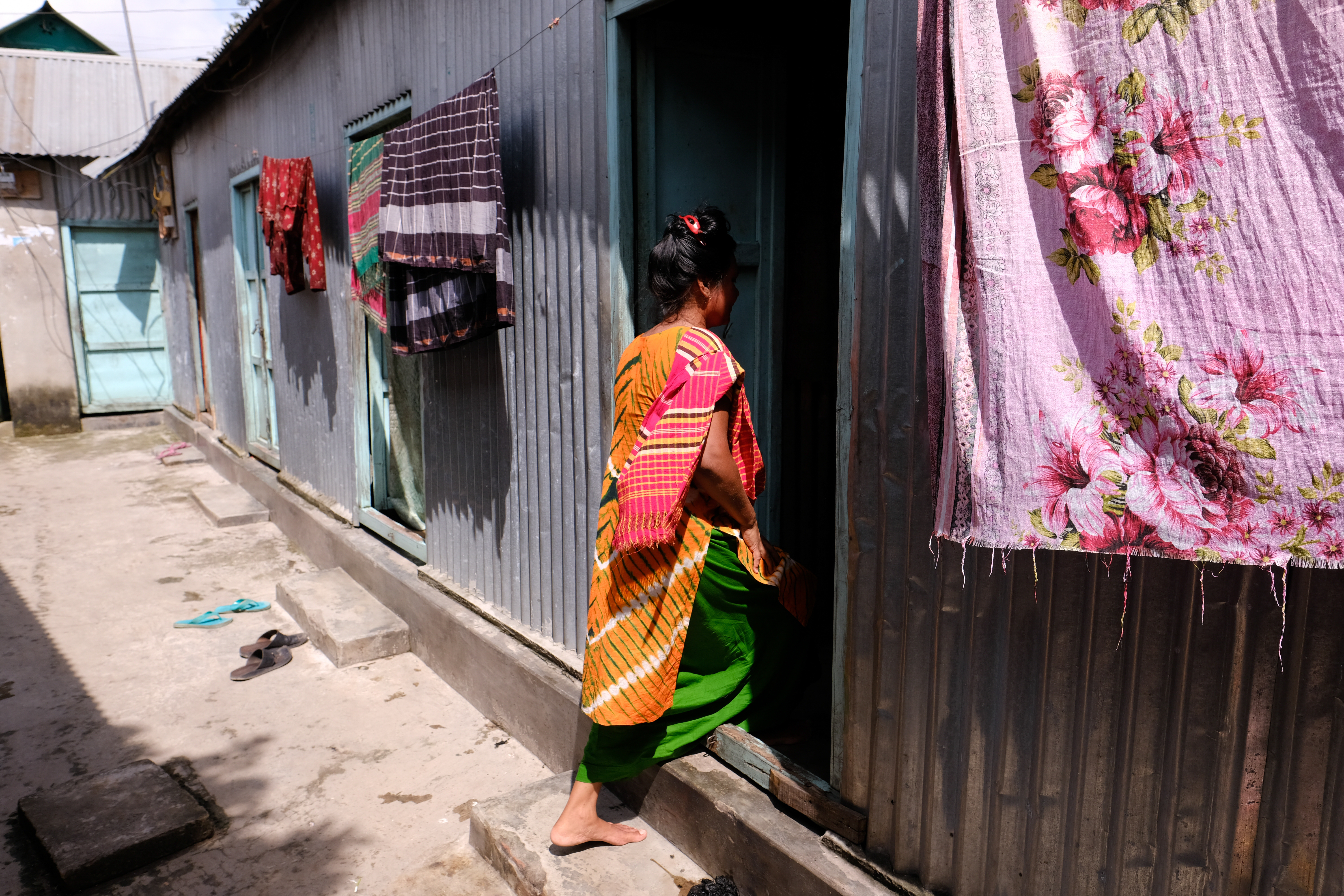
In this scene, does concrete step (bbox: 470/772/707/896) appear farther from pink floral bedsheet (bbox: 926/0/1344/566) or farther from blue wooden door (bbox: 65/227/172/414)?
blue wooden door (bbox: 65/227/172/414)

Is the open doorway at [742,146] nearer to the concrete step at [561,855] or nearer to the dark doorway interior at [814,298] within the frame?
the dark doorway interior at [814,298]

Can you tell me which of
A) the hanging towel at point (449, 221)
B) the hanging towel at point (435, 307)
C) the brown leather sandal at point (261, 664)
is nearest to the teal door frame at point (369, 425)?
the brown leather sandal at point (261, 664)

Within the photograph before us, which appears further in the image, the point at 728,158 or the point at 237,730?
the point at 237,730

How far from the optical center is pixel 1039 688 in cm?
183

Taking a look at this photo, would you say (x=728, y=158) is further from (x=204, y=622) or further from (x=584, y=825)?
(x=204, y=622)

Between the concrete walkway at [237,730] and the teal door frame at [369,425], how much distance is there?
80cm

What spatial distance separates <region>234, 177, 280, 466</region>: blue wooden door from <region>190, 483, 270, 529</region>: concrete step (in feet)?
1.31

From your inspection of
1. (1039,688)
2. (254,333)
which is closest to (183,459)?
(254,333)

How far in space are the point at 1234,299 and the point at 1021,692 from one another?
892 millimetres

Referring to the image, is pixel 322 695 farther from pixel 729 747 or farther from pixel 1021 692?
pixel 1021 692

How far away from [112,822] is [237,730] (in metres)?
0.91

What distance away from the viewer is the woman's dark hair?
247cm

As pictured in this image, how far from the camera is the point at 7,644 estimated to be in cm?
506

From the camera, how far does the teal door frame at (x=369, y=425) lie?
18.2 feet
